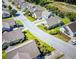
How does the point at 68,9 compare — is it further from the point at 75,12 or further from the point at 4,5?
the point at 4,5

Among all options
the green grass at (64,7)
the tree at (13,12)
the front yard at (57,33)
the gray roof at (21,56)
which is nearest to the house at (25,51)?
the gray roof at (21,56)

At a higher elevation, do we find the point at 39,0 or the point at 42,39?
the point at 39,0

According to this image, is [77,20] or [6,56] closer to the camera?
[6,56]

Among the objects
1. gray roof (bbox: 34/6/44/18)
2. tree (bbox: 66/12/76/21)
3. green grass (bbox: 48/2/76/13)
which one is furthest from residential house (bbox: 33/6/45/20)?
tree (bbox: 66/12/76/21)

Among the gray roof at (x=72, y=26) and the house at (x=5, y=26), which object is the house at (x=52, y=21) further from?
the house at (x=5, y=26)

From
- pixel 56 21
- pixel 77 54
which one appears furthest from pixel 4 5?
pixel 77 54

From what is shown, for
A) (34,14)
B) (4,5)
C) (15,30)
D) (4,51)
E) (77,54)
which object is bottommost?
(77,54)

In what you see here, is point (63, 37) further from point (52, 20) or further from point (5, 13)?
point (5, 13)
